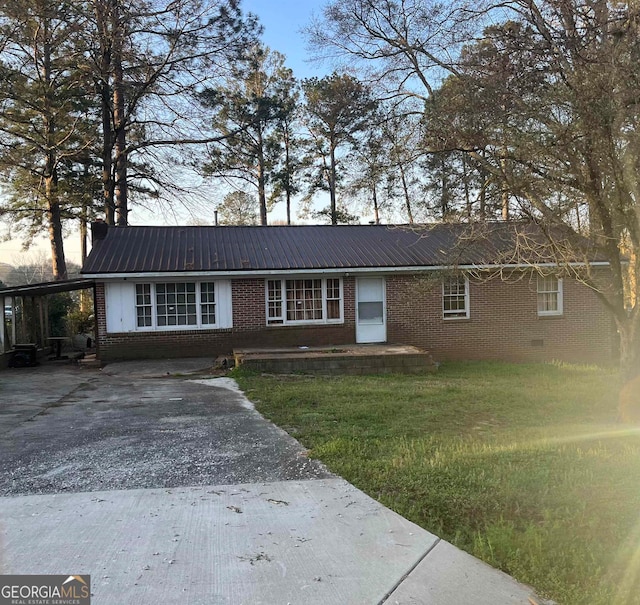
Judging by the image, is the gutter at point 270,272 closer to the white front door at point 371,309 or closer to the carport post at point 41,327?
the white front door at point 371,309

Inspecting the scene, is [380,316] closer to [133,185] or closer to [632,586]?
[632,586]

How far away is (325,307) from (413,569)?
1265 centimetres

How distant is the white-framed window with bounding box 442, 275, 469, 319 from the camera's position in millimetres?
16391

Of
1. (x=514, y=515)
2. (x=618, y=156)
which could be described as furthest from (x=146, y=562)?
(x=618, y=156)

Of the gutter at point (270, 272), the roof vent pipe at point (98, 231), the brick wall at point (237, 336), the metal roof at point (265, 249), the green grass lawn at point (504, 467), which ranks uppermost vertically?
the roof vent pipe at point (98, 231)

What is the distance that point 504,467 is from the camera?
506 cm

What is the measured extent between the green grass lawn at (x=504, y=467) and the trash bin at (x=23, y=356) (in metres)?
9.13

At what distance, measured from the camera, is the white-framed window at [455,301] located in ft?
53.8

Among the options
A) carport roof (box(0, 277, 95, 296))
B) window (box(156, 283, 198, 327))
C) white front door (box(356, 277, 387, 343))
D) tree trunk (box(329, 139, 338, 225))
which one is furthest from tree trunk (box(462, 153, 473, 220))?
tree trunk (box(329, 139, 338, 225))

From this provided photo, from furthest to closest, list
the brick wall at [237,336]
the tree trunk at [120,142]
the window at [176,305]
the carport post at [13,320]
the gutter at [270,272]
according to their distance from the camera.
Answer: the tree trunk at [120,142] → the carport post at [13,320] → the window at [176,305] → the brick wall at [237,336] → the gutter at [270,272]

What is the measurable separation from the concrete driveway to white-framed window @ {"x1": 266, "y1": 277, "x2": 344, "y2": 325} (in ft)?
28.4

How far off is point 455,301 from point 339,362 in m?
5.35

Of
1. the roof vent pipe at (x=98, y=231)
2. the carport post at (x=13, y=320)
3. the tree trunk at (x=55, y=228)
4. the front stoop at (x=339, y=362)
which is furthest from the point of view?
A: the tree trunk at (x=55, y=228)

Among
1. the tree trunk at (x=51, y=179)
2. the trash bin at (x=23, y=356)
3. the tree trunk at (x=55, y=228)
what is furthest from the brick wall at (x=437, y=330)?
the tree trunk at (x=55, y=228)
